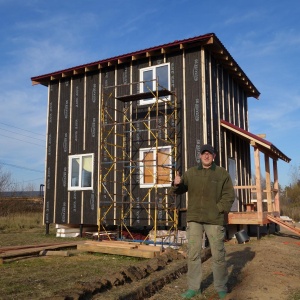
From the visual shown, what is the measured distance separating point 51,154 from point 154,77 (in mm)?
5402

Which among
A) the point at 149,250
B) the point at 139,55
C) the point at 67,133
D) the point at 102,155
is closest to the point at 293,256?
the point at 149,250

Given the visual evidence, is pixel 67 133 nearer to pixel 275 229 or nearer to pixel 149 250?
pixel 149 250

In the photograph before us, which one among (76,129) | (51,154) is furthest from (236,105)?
(51,154)

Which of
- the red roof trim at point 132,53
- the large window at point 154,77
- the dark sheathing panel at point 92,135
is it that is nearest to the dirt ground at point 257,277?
the dark sheathing panel at point 92,135

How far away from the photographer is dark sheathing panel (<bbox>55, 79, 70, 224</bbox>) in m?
14.6

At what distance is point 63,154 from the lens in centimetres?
1485

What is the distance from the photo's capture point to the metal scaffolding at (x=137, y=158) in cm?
1231

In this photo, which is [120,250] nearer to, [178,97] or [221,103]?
[178,97]

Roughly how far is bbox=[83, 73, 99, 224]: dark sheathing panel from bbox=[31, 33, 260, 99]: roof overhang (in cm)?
63

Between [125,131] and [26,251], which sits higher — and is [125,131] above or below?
above

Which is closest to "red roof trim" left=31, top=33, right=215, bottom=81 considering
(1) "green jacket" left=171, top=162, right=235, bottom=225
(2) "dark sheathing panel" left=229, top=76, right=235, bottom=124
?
(2) "dark sheathing panel" left=229, top=76, right=235, bottom=124

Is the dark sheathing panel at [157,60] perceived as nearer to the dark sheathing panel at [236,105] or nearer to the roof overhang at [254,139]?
the roof overhang at [254,139]

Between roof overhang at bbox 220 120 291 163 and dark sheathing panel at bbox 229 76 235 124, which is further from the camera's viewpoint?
dark sheathing panel at bbox 229 76 235 124

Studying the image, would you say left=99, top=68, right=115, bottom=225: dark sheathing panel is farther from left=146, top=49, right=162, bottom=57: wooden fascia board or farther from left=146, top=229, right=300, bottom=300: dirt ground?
left=146, top=229, right=300, bottom=300: dirt ground
